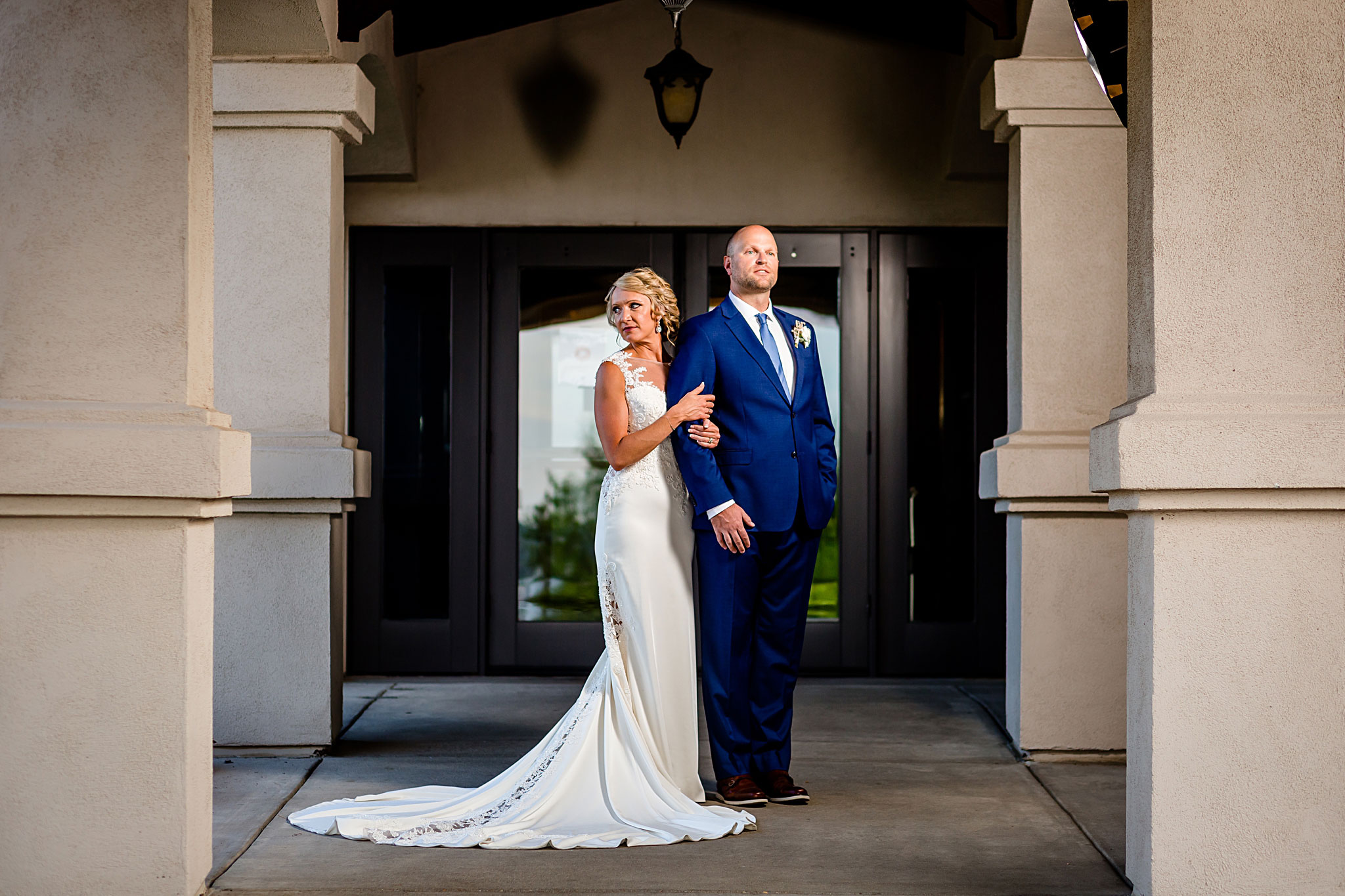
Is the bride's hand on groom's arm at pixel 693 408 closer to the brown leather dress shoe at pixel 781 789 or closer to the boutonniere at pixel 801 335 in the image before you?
the boutonniere at pixel 801 335

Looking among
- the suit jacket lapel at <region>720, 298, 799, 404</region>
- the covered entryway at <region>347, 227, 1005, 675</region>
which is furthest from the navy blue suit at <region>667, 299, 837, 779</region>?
the covered entryway at <region>347, 227, 1005, 675</region>

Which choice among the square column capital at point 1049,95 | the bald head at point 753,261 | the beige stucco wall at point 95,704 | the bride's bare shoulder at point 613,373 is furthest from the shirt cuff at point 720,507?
the square column capital at point 1049,95

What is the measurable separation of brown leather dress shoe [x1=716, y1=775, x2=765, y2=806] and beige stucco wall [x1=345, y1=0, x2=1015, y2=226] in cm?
381

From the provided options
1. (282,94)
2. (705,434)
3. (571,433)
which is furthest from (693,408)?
(571,433)

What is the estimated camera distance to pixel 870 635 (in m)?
7.29

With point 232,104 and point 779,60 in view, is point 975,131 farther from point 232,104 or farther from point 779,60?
point 232,104

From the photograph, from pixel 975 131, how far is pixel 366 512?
388 cm

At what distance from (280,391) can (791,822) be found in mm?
2666

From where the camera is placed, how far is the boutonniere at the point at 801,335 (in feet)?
14.7

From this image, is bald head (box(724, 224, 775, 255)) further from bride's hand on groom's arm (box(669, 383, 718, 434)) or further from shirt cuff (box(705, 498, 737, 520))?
shirt cuff (box(705, 498, 737, 520))

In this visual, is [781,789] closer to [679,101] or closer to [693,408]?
[693,408]

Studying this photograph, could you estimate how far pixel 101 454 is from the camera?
10.1ft

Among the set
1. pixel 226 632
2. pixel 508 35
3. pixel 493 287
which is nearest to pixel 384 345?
pixel 493 287

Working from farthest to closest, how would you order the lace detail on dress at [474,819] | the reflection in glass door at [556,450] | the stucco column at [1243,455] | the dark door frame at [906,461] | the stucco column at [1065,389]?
the reflection in glass door at [556,450] → the dark door frame at [906,461] → the stucco column at [1065,389] → the lace detail on dress at [474,819] → the stucco column at [1243,455]
